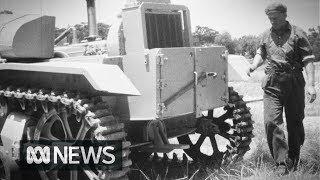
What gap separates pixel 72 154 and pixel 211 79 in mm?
1924

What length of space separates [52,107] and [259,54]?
2.59 meters

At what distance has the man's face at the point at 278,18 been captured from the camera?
5.20m

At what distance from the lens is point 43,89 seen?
4973 millimetres

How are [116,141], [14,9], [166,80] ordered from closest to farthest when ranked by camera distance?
[116,141]
[166,80]
[14,9]

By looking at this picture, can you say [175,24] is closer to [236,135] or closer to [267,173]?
[236,135]

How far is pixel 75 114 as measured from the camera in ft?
15.6

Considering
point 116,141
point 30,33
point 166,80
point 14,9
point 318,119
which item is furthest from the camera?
point 318,119

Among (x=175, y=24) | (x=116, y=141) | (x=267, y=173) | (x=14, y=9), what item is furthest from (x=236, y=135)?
(x=14, y=9)

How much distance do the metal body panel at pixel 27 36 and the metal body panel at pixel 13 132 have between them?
94cm

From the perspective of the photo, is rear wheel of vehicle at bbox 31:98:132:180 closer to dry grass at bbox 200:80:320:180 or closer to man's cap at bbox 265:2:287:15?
dry grass at bbox 200:80:320:180

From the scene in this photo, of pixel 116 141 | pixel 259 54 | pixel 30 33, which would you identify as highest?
pixel 30 33

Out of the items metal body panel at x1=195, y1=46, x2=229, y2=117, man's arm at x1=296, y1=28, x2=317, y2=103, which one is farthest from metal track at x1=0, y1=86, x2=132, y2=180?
man's arm at x1=296, y1=28, x2=317, y2=103

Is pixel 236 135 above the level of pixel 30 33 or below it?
below

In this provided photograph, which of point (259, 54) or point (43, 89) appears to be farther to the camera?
point (259, 54)
